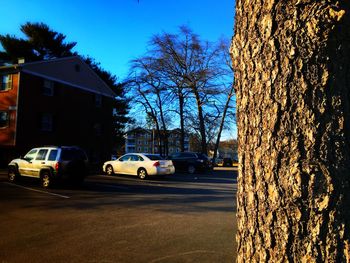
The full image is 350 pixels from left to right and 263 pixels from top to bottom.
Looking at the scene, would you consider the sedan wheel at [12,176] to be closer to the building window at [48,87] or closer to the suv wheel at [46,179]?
the suv wheel at [46,179]

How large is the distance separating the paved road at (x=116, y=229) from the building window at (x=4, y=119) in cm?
1619

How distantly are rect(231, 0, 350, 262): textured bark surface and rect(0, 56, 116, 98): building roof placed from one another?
27.3 meters

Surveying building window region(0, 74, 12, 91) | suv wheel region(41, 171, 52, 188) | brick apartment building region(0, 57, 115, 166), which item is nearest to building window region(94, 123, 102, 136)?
brick apartment building region(0, 57, 115, 166)

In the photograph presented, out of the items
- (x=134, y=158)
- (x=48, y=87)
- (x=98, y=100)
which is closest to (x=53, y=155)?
(x=134, y=158)

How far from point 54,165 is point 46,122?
585 inches

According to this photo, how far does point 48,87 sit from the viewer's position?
28.9 metres

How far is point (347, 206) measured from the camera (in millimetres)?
1643

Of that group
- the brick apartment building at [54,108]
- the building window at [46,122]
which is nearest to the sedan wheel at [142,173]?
the brick apartment building at [54,108]

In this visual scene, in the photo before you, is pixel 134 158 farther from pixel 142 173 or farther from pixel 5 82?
pixel 5 82

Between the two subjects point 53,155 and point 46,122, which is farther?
point 46,122

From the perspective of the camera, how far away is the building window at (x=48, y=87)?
28416 millimetres

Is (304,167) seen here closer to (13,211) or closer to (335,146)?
(335,146)

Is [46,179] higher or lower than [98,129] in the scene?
lower

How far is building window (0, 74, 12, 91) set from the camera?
1040 inches
